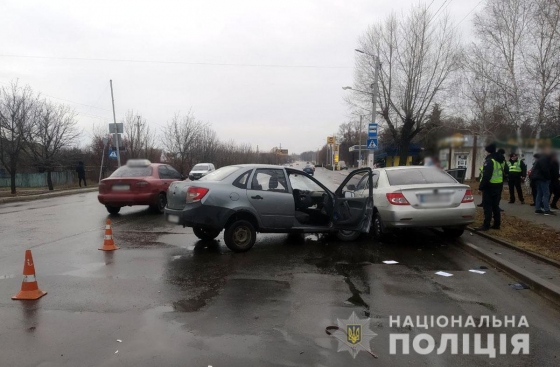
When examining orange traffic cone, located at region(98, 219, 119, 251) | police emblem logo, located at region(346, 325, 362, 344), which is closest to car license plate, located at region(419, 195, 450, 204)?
police emblem logo, located at region(346, 325, 362, 344)

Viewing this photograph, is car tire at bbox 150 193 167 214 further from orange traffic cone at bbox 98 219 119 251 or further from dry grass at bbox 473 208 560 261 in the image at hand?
dry grass at bbox 473 208 560 261

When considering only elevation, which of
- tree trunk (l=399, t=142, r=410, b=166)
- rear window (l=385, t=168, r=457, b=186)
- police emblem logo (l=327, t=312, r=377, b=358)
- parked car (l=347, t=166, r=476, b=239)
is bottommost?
police emblem logo (l=327, t=312, r=377, b=358)

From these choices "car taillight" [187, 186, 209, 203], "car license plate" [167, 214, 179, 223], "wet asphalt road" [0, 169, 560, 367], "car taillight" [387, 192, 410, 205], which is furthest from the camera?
"car taillight" [387, 192, 410, 205]

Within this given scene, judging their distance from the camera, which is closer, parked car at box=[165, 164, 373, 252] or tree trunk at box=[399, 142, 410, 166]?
tree trunk at box=[399, 142, 410, 166]

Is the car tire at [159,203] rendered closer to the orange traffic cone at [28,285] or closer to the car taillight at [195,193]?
the car taillight at [195,193]

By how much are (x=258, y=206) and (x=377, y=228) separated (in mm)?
2653

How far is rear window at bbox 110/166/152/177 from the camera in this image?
39.0 feet

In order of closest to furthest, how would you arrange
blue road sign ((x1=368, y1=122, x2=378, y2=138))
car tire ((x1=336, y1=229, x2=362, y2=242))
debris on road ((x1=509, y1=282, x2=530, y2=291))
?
debris on road ((x1=509, y1=282, x2=530, y2=291)) < car tire ((x1=336, y1=229, x2=362, y2=242)) < blue road sign ((x1=368, y1=122, x2=378, y2=138))

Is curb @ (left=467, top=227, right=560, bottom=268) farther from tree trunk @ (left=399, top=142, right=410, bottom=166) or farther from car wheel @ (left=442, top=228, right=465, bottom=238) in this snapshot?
tree trunk @ (left=399, top=142, right=410, bottom=166)

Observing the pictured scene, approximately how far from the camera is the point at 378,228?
8.12 meters

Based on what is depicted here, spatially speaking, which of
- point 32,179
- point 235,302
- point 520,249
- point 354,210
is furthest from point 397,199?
point 32,179

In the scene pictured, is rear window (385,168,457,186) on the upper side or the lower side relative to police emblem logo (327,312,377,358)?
upper

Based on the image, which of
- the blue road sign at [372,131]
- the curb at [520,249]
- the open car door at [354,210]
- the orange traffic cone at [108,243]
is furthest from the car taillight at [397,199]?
the blue road sign at [372,131]

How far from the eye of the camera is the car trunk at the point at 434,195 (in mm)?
7375
